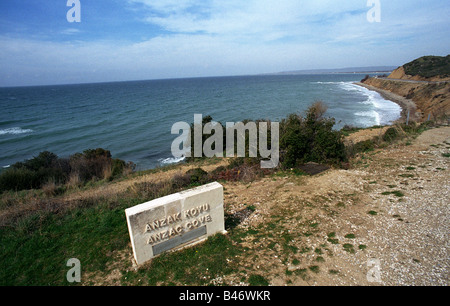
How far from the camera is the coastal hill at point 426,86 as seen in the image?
31.1 meters

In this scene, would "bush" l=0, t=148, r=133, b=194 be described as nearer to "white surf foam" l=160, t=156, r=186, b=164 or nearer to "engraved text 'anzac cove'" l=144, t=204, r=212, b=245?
"white surf foam" l=160, t=156, r=186, b=164

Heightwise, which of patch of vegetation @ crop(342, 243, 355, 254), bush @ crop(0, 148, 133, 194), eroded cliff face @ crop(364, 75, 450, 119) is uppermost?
eroded cliff face @ crop(364, 75, 450, 119)

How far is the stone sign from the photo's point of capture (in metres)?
5.32

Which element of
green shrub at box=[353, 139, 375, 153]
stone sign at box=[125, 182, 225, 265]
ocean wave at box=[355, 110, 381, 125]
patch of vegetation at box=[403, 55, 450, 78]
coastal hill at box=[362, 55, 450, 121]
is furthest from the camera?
patch of vegetation at box=[403, 55, 450, 78]

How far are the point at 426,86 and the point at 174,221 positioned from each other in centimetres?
5764

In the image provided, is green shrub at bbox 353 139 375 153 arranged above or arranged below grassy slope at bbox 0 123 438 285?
above

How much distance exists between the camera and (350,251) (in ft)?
18.5

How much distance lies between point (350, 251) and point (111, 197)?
8.00m

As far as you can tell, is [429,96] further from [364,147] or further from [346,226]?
[346,226]

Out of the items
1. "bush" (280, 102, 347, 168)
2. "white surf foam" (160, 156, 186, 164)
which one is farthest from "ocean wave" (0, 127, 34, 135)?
"bush" (280, 102, 347, 168)

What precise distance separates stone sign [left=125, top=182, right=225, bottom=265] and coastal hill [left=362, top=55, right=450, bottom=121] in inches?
954

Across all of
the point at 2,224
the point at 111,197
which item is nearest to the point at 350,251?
the point at 111,197

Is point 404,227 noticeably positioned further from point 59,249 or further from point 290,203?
point 59,249

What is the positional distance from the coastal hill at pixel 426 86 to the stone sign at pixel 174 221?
954 inches
